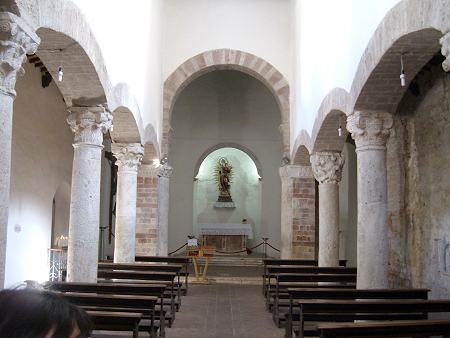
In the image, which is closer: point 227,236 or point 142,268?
point 142,268

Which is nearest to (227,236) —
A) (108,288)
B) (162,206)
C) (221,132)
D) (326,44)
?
(221,132)

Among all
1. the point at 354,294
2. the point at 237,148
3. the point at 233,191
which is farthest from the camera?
the point at 233,191

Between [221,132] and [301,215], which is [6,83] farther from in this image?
[221,132]

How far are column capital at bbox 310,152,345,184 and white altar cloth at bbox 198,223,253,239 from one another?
8208mm

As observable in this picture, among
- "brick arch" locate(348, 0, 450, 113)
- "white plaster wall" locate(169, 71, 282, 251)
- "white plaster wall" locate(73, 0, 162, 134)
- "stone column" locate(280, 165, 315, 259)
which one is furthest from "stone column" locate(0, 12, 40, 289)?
"white plaster wall" locate(169, 71, 282, 251)

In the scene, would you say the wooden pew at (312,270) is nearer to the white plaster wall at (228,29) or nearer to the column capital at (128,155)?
the column capital at (128,155)

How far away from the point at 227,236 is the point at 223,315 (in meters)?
9.33

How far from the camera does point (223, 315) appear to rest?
28.7 feet

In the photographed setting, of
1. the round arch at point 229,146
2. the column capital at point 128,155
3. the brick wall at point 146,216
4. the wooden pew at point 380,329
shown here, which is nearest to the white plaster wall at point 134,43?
the column capital at point 128,155

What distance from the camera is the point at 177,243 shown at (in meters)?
18.9

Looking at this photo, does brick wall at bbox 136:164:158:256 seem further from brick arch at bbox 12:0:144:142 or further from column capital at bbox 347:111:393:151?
column capital at bbox 347:111:393:151

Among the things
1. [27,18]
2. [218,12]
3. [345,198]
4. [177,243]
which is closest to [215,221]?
[177,243]

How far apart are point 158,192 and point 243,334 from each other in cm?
618

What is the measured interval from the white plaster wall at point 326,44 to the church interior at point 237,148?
5 cm
